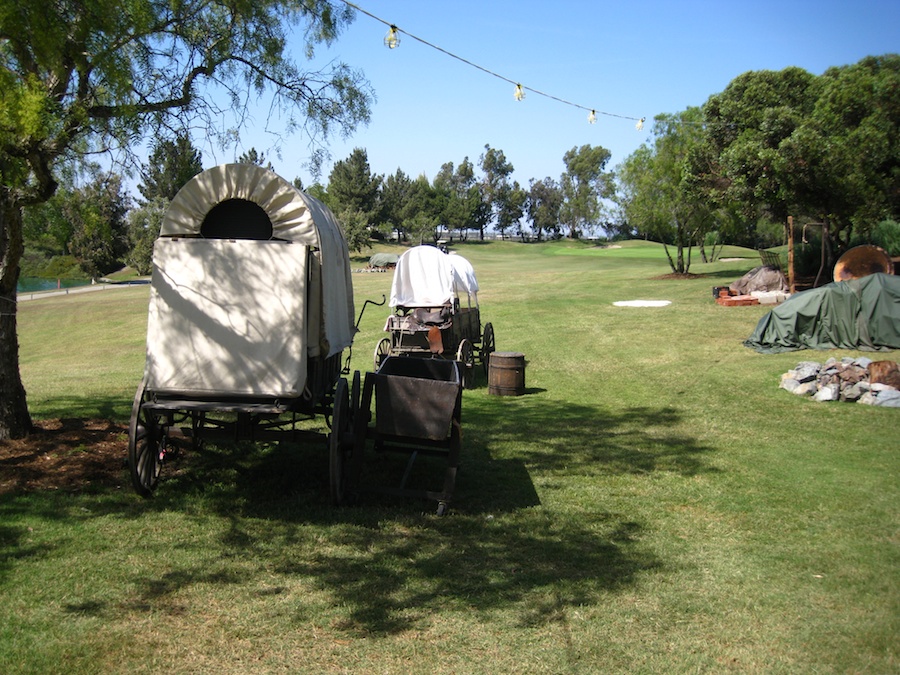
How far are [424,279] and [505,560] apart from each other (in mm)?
10570

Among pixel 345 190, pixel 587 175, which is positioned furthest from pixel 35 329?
pixel 587 175

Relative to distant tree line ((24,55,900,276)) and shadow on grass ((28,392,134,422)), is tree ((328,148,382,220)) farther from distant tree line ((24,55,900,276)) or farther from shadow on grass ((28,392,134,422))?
shadow on grass ((28,392,134,422))

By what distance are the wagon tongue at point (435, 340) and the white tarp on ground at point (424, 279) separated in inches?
48.8

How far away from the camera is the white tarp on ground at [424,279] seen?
16172 millimetres

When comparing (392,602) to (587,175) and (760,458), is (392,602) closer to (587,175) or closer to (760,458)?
(760,458)

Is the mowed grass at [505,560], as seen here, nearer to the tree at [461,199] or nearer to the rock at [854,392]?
the rock at [854,392]

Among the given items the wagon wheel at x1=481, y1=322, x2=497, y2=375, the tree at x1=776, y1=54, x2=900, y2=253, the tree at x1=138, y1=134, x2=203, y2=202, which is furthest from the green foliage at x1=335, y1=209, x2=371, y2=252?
the tree at x1=138, y1=134, x2=203, y2=202

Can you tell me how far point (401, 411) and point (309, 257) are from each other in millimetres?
1692

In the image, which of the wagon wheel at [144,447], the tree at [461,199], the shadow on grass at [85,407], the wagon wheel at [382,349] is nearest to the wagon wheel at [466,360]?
the wagon wheel at [382,349]

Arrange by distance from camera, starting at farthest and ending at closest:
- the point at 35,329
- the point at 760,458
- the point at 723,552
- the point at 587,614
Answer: the point at 35,329 < the point at 760,458 < the point at 723,552 < the point at 587,614

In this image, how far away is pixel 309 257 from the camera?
7.00m

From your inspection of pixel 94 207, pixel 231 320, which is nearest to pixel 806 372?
pixel 231 320

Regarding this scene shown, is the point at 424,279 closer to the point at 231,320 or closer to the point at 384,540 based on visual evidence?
the point at 231,320

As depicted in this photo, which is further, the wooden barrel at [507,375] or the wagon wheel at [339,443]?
the wooden barrel at [507,375]
